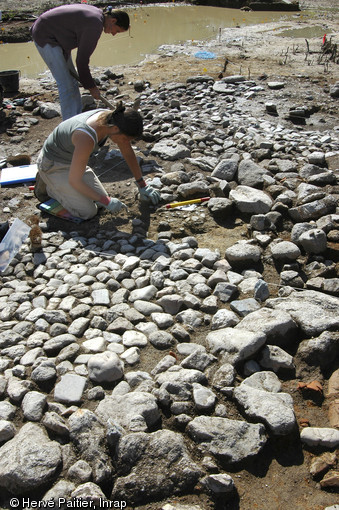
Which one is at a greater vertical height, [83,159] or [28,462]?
[83,159]

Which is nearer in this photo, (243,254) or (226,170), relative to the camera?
(243,254)

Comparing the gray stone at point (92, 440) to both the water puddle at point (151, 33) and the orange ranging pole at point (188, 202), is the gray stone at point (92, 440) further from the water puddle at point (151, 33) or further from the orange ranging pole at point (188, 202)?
the water puddle at point (151, 33)

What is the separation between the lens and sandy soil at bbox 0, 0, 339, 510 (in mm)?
1979

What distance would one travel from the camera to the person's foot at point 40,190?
4.45 meters

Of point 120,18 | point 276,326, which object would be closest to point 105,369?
point 276,326

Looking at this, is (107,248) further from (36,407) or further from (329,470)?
(329,470)

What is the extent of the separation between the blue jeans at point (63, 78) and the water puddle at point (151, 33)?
433cm

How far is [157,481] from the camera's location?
1938 mm

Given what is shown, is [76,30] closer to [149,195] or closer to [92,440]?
[149,195]

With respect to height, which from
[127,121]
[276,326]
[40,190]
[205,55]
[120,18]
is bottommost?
[276,326]

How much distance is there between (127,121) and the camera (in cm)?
368

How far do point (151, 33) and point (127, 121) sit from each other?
995 centimetres

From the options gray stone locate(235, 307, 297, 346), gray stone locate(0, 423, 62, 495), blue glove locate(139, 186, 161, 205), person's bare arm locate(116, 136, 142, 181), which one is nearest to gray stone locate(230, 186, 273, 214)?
blue glove locate(139, 186, 161, 205)

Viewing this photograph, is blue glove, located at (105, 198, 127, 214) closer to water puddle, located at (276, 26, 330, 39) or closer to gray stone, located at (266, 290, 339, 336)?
gray stone, located at (266, 290, 339, 336)
